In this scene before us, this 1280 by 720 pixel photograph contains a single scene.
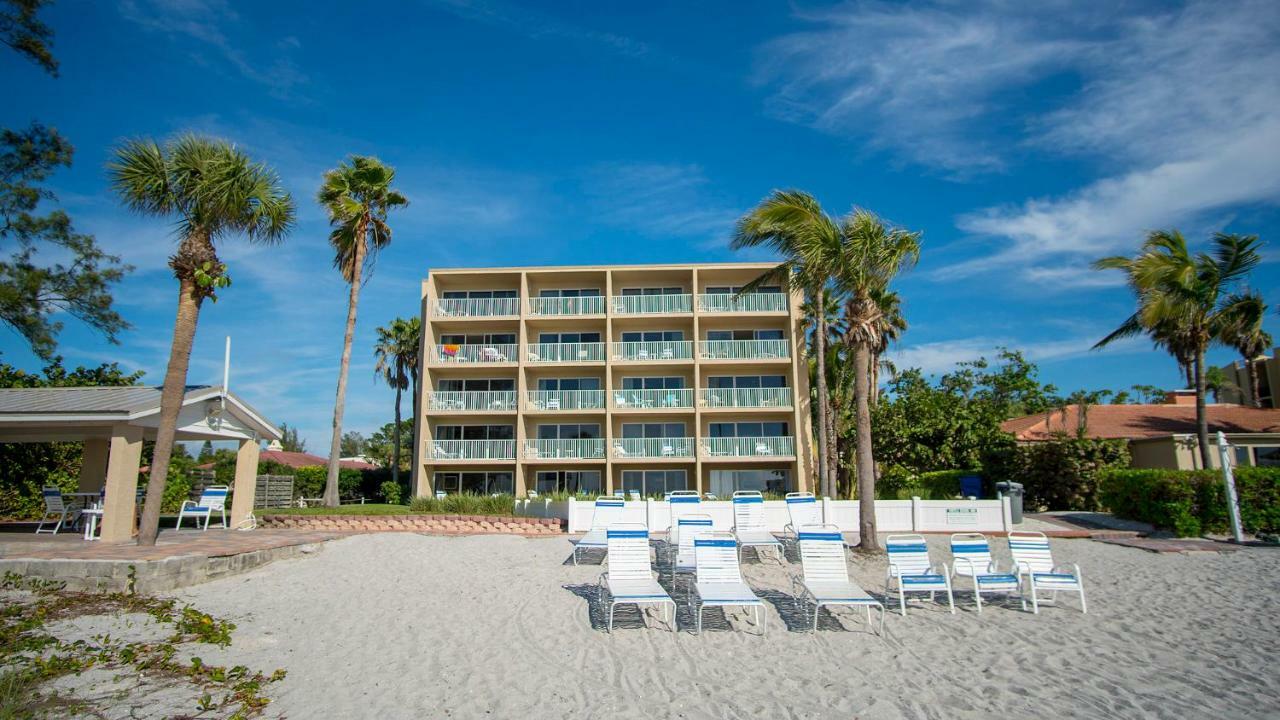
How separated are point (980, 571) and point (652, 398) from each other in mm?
18639

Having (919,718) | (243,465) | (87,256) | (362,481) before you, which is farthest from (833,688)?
(362,481)

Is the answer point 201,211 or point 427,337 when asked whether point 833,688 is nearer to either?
point 201,211

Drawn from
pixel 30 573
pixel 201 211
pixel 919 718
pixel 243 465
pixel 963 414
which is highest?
pixel 201 211

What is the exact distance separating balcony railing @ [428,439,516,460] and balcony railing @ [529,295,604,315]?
5649mm

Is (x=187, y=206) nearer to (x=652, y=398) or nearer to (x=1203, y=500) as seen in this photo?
(x=652, y=398)

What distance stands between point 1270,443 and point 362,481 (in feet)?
119

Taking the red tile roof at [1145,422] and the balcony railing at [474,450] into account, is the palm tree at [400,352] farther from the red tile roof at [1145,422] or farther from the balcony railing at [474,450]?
the red tile roof at [1145,422]

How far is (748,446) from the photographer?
90.6ft

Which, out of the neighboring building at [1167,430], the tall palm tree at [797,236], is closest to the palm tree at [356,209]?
the tall palm tree at [797,236]

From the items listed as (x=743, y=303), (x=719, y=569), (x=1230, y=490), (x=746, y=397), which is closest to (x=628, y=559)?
(x=719, y=569)

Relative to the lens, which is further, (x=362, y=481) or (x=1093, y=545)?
(x=362, y=481)

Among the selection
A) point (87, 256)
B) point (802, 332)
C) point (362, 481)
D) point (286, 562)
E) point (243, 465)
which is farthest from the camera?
point (362, 481)

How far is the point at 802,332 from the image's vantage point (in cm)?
2922

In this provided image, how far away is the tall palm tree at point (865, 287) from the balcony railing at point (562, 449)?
15502 mm
